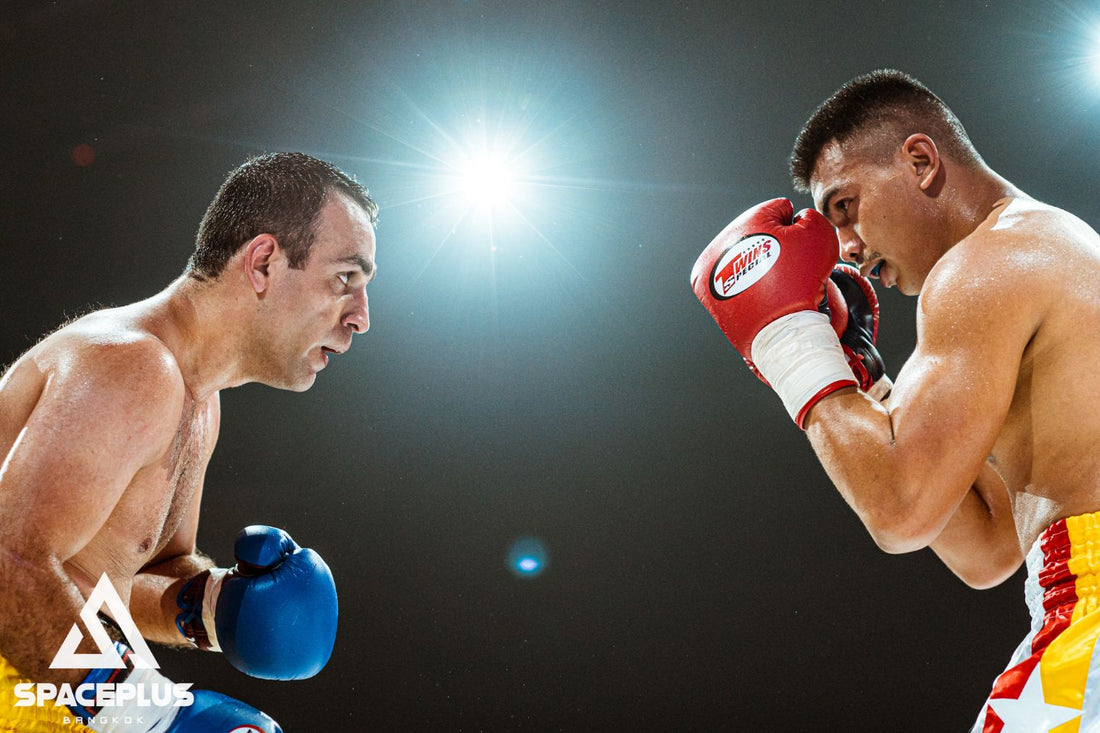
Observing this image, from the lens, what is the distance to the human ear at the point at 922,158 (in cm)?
145

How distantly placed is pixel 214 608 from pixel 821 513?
9.74ft

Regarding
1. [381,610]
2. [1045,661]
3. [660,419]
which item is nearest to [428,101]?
[660,419]

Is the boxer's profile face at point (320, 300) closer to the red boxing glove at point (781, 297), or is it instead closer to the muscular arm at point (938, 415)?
the red boxing glove at point (781, 297)

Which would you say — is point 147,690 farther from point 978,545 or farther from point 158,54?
point 158,54

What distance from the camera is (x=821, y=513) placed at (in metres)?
3.87

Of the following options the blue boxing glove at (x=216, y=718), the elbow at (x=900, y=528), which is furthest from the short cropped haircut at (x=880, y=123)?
the blue boxing glove at (x=216, y=718)

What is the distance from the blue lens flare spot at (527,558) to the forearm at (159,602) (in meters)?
2.11

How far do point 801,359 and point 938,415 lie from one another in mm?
232

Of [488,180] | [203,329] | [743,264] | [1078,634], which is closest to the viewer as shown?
[1078,634]

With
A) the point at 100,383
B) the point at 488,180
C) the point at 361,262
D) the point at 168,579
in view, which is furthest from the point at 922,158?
the point at 488,180

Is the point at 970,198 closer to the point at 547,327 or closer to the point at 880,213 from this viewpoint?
the point at 880,213

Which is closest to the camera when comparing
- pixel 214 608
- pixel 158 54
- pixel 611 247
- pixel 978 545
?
pixel 978 545

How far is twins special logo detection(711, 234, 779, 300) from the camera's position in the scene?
136cm

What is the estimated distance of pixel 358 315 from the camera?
1840 mm
